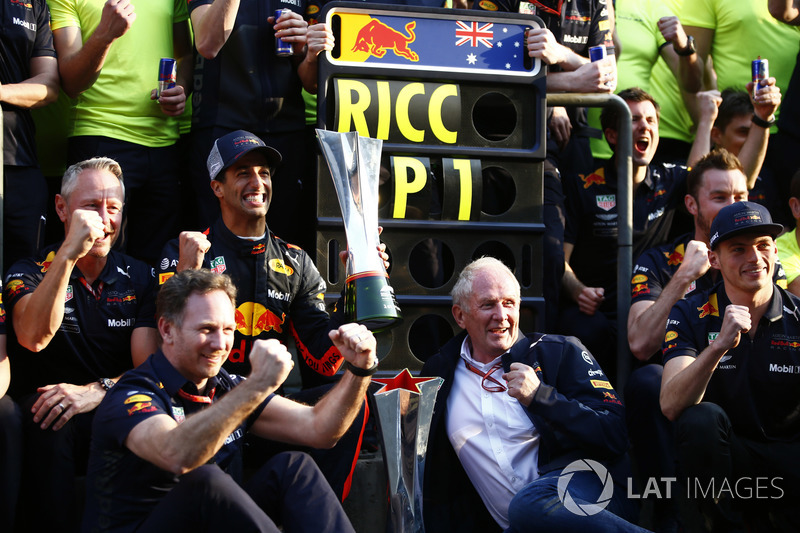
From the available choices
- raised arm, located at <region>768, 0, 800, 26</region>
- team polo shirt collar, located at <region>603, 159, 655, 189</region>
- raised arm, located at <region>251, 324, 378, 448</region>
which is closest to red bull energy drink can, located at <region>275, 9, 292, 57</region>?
raised arm, located at <region>251, 324, 378, 448</region>

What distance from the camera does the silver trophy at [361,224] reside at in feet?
11.4

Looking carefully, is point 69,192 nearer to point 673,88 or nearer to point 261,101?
point 261,101

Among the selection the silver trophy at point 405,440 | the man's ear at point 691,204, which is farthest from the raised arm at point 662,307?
the silver trophy at point 405,440

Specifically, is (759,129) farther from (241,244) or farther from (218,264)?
(218,264)

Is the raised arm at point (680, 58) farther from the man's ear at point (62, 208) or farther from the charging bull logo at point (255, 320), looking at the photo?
the man's ear at point (62, 208)

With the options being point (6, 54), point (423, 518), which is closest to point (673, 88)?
point (423, 518)

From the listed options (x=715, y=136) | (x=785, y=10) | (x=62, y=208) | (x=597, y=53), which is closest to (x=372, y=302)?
(x=62, y=208)

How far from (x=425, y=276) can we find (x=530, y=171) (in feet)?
2.35

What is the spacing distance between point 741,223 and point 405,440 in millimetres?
1705

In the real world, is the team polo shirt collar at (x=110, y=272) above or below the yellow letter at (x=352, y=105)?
below

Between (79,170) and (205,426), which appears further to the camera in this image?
(79,170)

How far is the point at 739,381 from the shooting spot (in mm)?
3945

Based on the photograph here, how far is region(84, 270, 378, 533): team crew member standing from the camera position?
116 inches

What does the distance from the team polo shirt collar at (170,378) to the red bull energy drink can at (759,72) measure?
11.5 feet
